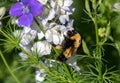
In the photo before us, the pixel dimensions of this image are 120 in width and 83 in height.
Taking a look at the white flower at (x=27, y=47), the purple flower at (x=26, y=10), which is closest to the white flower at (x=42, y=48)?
the white flower at (x=27, y=47)

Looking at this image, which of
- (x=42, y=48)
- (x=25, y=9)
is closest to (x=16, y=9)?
(x=25, y=9)

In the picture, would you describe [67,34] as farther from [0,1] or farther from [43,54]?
[0,1]

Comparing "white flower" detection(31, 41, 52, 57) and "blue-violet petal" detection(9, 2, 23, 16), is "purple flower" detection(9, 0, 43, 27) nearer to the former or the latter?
"blue-violet petal" detection(9, 2, 23, 16)

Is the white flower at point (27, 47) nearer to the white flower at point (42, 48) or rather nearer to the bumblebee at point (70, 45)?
the white flower at point (42, 48)

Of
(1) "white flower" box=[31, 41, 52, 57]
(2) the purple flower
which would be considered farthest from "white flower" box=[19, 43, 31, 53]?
(2) the purple flower

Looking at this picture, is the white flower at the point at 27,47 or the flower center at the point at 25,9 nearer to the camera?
the flower center at the point at 25,9

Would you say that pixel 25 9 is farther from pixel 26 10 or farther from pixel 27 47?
pixel 27 47
